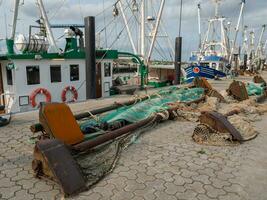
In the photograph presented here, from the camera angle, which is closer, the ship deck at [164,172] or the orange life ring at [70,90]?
the ship deck at [164,172]

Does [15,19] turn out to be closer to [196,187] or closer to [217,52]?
[196,187]

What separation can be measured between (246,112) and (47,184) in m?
6.17

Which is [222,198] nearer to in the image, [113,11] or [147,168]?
[147,168]

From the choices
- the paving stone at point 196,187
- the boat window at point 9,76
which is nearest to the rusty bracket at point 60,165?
the paving stone at point 196,187

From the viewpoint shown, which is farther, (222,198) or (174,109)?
(174,109)

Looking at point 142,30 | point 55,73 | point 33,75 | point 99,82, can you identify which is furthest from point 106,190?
point 142,30

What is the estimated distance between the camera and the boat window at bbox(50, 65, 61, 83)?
10.1 metres

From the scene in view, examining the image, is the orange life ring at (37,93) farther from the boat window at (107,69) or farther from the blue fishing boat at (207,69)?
the blue fishing boat at (207,69)

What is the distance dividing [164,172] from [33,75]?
7.51 metres

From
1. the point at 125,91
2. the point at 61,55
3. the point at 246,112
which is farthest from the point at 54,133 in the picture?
the point at 125,91

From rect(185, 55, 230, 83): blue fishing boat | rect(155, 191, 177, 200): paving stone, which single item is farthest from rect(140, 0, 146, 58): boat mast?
rect(155, 191, 177, 200): paving stone

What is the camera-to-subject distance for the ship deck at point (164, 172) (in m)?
3.10

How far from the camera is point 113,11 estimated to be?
1652cm

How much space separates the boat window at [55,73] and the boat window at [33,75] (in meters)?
0.55
